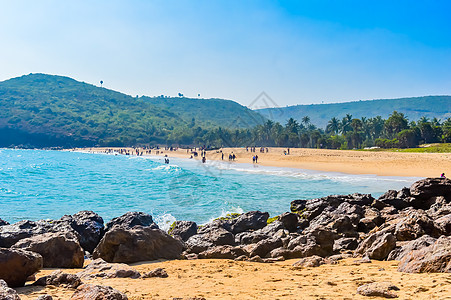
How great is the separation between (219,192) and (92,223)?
59.4 feet

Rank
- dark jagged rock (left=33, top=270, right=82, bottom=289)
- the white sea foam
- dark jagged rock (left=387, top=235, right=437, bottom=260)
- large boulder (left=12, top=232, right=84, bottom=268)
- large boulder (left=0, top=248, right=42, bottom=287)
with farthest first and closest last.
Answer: the white sea foam < large boulder (left=12, top=232, right=84, bottom=268) < dark jagged rock (left=387, top=235, right=437, bottom=260) < dark jagged rock (left=33, top=270, right=82, bottom=289) < large boulder (left=0, top=248, right=42, bottom=287)

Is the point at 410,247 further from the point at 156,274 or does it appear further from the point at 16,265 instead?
the point at 16,265

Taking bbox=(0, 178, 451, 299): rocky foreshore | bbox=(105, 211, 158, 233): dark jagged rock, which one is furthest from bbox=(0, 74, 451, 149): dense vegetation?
bbox=(105, 211, 158, 233): dark jagged rock

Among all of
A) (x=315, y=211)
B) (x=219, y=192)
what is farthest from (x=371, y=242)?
(x=219, y=192)

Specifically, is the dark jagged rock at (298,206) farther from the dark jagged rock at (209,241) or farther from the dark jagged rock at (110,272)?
the dark jagged rock at (110,272)

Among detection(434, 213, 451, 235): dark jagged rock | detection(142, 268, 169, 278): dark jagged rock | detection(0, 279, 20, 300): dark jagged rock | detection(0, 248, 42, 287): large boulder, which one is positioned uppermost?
detection(434, 213, 451, 235): dark jagged rock

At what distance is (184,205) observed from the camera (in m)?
24.9

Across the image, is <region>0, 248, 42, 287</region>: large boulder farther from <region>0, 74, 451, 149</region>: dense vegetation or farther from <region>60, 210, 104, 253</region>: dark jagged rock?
<region>0, 74, 451, 149</region>: dense vegetation

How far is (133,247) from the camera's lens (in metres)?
10.2

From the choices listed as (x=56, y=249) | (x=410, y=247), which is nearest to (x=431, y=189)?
(x=410, y=247)

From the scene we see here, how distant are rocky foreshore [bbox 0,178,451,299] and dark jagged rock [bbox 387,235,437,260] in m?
0.02

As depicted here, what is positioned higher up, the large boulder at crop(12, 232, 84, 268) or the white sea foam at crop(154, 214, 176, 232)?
the large boulder at crop(12, 232, 84, 268)

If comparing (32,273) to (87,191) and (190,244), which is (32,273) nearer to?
(190,244)

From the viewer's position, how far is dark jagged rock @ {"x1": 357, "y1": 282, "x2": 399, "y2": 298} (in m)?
5.55
